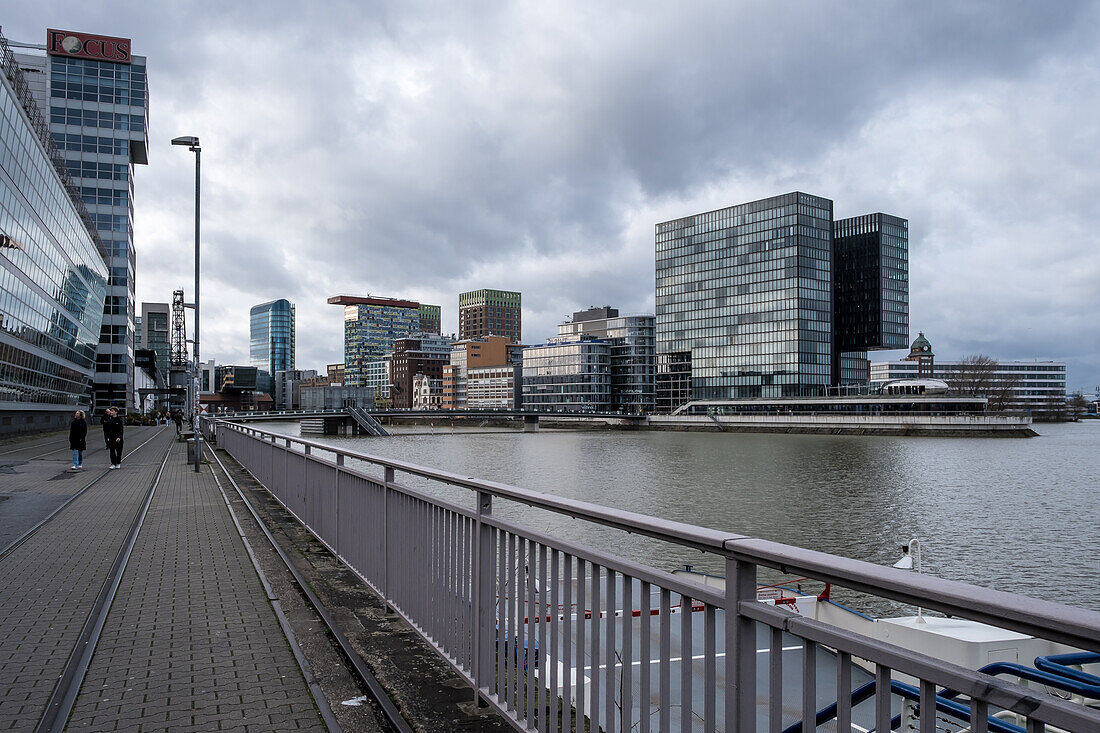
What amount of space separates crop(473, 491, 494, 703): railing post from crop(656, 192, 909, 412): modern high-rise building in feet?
384

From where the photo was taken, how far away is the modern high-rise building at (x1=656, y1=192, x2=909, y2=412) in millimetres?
116750

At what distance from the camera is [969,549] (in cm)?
2020

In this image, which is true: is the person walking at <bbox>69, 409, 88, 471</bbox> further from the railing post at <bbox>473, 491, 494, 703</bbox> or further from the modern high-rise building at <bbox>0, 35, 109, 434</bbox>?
the railing post at <bbox>473, 491, 494, 703</bbox>

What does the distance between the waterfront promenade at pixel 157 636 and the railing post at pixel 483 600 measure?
1.25 ft

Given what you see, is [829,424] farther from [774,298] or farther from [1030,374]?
[1030,374]

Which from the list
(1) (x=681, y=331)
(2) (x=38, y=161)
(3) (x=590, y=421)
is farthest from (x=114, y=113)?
(1) (x=681, y=331)

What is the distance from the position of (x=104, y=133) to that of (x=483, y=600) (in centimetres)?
9387

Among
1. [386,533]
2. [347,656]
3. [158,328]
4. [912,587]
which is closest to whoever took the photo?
[912,587]

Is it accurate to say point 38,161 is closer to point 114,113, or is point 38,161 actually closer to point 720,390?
point 114,113

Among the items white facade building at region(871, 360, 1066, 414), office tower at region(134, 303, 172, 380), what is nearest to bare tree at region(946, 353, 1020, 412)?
white facade building at region(871, 360, 1066, 414)

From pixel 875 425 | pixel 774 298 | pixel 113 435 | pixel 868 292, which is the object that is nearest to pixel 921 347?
pixel 868 292

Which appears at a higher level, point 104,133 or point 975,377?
point 104,133

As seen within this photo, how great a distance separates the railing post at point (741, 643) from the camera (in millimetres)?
2262

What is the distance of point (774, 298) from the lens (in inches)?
4673
